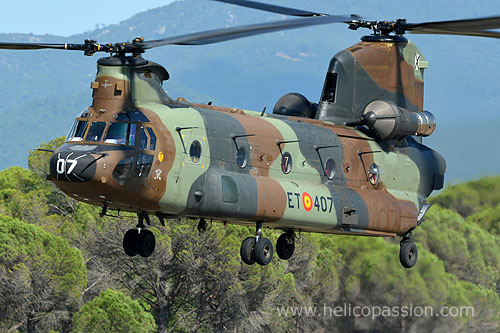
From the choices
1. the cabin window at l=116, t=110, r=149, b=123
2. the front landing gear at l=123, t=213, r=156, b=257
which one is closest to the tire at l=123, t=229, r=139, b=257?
the front landing gear at l=123, t=213, r=156, b=257

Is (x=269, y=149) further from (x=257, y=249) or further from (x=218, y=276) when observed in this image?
(x=218, y=276)

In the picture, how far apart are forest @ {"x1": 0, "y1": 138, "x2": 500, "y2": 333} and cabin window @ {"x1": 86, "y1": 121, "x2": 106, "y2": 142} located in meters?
29.1

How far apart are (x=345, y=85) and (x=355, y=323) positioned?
1539 inches

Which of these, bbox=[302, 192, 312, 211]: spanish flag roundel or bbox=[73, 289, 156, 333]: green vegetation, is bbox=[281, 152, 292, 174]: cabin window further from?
bbox=[73, 289, 156, 333]: green vegetation

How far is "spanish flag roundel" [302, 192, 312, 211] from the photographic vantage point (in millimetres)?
26547

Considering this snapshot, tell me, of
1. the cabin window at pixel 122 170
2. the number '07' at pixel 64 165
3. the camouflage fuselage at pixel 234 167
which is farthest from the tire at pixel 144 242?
the number '07' at pixel 64 165

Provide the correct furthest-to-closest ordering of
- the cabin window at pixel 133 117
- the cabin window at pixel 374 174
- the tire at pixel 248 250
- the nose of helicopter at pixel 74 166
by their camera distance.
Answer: the cabin window at pixel 374 174 → the tire at pixel 248 250 → the cabin window at pixel 133 117 → the nose of helicopter at pixel 74 166

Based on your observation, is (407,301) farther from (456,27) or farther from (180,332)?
(456,27)

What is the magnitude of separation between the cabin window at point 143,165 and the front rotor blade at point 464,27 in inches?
303

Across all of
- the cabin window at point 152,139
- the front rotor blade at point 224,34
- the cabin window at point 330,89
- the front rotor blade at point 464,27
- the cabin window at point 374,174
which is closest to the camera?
the front rotor blade at point 224,34

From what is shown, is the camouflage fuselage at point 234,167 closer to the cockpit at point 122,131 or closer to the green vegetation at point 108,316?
the cockpit at point 122,131

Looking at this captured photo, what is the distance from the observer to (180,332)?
62.3 meters

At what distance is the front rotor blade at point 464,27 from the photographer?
958 inches

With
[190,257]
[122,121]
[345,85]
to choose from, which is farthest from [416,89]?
[190,257]
